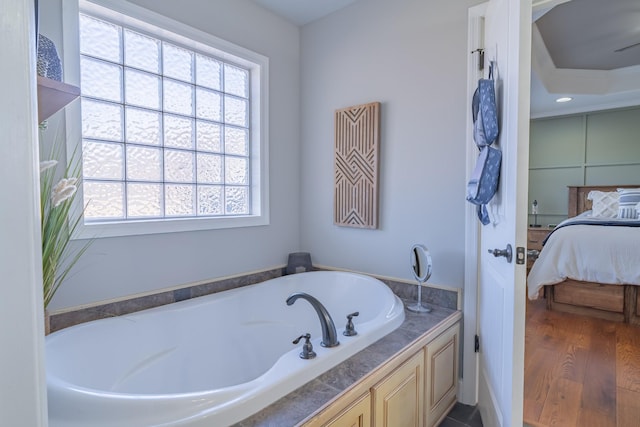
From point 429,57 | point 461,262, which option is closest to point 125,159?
point 429,57

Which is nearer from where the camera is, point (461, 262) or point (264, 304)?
point (461, 262)

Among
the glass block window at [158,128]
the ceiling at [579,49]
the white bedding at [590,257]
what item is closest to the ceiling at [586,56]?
the ceiling at [579,49]

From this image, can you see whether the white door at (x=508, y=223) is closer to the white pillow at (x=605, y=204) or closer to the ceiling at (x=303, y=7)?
the ceiling at (x=303, y=7)

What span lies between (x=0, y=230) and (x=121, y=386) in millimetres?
1432

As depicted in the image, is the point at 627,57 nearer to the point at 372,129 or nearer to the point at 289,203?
the point at 372,129

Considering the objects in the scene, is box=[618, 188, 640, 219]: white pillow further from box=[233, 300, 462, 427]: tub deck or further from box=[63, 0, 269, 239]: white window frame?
box=[63, 0, 269, 239]: white window frame

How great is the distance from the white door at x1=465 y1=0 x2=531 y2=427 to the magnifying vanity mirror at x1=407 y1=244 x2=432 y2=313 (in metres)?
0.31

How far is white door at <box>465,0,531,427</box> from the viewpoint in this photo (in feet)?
4.04

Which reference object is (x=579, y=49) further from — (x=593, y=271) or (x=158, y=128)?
(x=158, y=128)

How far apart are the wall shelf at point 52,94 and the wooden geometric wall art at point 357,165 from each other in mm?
1731

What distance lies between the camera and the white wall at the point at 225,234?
170 cm

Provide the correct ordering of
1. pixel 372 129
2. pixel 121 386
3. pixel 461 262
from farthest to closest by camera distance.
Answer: pixel 372 129
pixel 461 262
pixel 121 386

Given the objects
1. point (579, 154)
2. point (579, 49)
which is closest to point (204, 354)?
point (579, 49)

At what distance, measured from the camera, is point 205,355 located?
1773 millimetres
